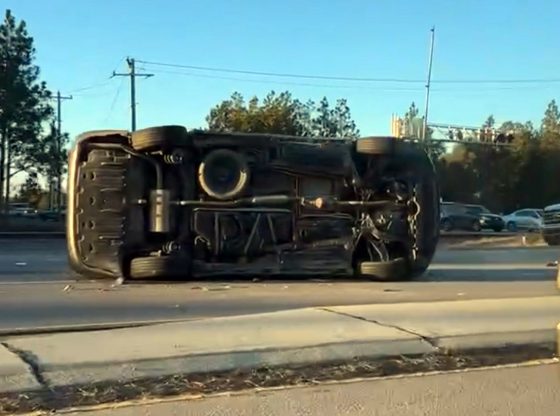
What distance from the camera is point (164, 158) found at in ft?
47.1

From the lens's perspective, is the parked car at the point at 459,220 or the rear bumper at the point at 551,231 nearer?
the rear bumper at the point at 551,231

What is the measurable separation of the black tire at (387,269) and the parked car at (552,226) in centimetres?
1493

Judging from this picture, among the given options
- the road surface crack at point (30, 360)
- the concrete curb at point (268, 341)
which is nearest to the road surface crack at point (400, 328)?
the concrete curb at point (268, 341)

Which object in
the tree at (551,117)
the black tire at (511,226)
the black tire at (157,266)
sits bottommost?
the black tire at (511,226)

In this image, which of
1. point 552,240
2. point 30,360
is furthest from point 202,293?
point 552,240

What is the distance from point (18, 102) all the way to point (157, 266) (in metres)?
34.1

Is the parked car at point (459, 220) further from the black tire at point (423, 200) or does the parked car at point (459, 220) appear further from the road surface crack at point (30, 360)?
the road surface crack at point (30, 360)

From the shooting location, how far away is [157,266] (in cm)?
1420

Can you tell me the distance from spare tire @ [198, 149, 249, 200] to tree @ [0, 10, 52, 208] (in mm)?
33192

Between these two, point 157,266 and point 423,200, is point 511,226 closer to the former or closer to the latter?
point 423,200

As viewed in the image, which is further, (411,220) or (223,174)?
(411,220)

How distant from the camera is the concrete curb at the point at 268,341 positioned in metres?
7.25

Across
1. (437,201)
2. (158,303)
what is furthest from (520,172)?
(158,303)

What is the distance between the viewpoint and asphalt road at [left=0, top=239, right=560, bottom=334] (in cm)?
1073
